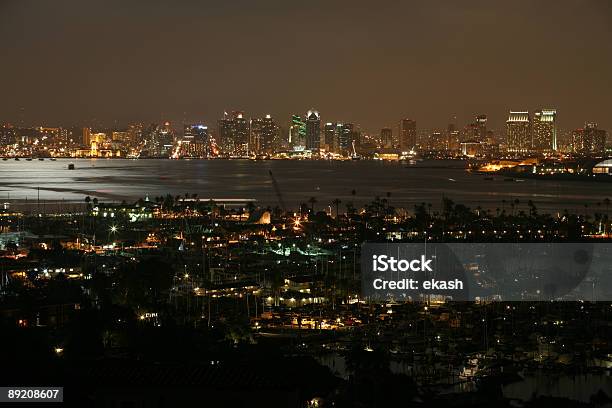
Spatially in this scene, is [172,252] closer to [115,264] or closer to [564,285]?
[115,264]

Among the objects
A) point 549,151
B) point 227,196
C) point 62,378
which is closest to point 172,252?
point 62,378

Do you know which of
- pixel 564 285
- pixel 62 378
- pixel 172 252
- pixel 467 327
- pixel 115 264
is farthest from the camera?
pixel 172 252

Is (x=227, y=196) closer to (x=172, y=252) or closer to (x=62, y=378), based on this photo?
(x=172, y=252)

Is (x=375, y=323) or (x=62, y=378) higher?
(x=62, y=378)

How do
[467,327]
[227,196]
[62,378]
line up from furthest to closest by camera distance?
1. [227,196]
2. [467,327]
3. [62,378]

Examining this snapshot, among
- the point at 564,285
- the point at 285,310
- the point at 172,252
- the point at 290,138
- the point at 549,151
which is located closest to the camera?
the point at 285,310

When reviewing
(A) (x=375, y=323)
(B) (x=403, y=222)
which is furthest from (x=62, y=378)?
(B) (x=403, y=222)

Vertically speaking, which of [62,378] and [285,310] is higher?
[62,378]

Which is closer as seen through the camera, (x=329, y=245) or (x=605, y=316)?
(x=605, y=316)

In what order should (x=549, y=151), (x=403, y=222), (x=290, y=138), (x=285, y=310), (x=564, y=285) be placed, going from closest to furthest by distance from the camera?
(x=285, y=310) < (x=564, y=285) < (x=403, y=222) < (x=549, y=151) < (x=290, y=138)
